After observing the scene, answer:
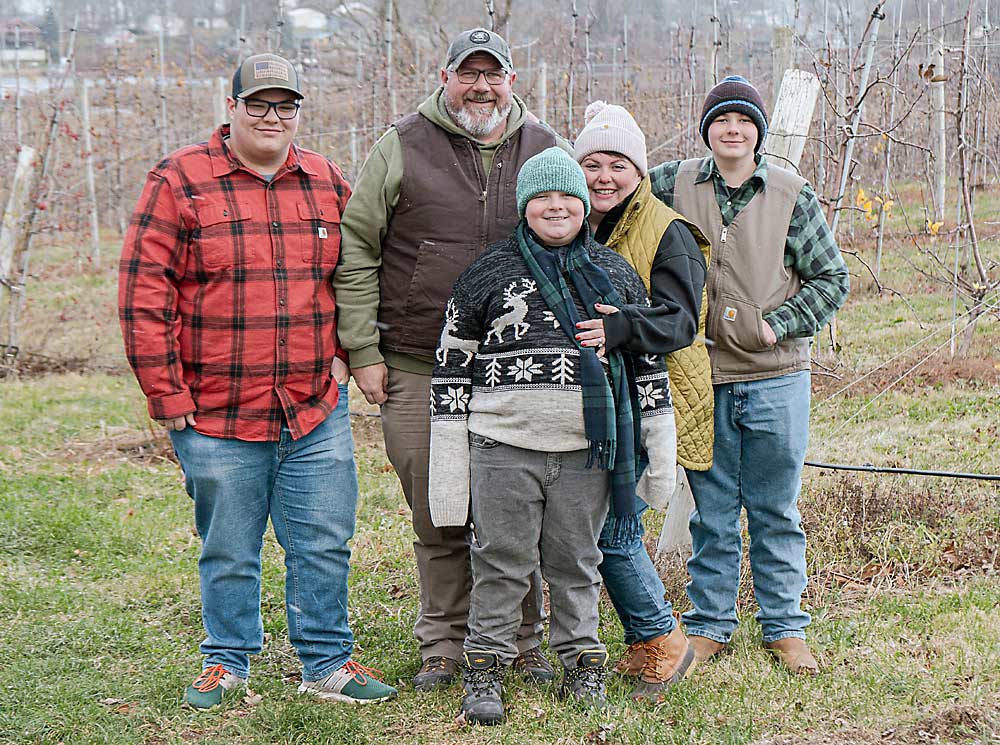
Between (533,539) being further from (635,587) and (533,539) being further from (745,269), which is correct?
(745,269)

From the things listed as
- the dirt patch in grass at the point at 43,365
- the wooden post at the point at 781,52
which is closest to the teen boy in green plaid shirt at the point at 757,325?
the wooden post at the point at 781,52

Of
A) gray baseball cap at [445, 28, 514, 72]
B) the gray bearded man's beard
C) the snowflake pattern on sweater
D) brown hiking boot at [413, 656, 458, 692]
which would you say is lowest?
brown hiking boot at [413, 656, 458, 692]

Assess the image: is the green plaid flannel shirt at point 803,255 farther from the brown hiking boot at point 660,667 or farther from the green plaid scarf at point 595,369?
the brown hiking boot at point 660,667

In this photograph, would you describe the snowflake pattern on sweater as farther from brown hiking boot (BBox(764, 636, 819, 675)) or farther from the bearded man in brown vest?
brown hiking boot (BBox(764, 636, 819, 675))

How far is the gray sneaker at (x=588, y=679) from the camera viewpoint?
3338 millimetres

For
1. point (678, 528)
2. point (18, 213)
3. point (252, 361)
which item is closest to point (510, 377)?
point (252, 361)

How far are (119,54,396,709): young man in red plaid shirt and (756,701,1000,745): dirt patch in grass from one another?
4.67ft

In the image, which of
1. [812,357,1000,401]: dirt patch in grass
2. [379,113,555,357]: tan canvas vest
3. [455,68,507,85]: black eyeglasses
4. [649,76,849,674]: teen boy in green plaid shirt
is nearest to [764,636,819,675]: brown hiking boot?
[649,76,849,674]: teen boy in green plaid shirt

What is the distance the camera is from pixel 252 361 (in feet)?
10.9

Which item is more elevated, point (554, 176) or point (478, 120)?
point (478, 120)

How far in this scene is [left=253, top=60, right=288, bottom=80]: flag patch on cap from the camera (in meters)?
3.17

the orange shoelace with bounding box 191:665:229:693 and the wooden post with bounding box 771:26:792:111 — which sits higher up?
the wooden post with bounding box 771:26:792:111

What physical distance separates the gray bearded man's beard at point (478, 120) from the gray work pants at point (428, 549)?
2.72ft

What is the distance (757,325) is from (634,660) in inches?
47.0
